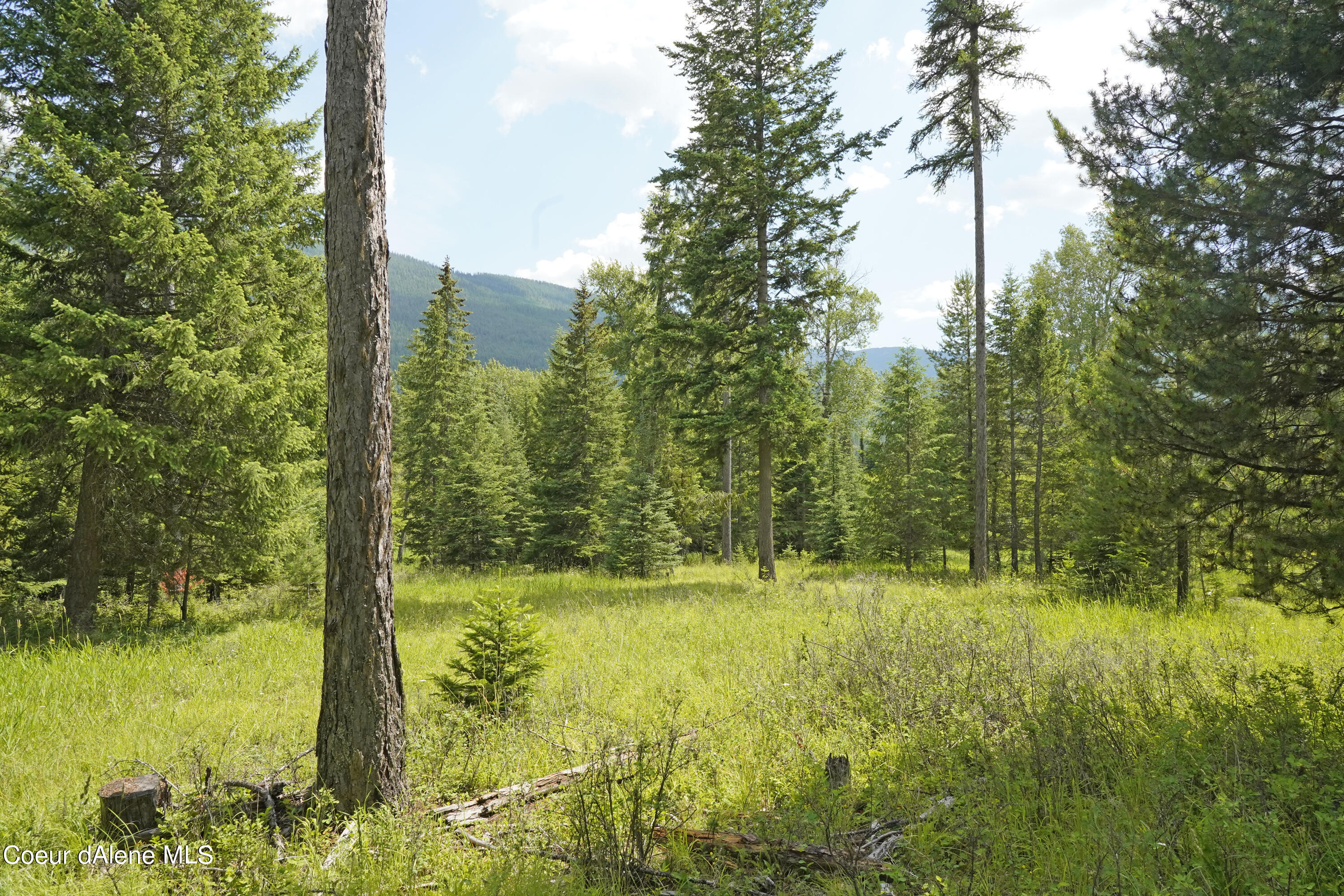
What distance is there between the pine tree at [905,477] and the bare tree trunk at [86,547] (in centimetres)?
2063

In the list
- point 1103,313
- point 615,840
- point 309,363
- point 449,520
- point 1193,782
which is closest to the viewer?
point 615,840

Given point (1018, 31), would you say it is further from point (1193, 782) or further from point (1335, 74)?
point (1193, 782)

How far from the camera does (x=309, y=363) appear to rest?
37.6ft

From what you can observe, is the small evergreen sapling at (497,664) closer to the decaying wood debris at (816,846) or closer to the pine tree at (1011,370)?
the decaying wood debris at (816,846)

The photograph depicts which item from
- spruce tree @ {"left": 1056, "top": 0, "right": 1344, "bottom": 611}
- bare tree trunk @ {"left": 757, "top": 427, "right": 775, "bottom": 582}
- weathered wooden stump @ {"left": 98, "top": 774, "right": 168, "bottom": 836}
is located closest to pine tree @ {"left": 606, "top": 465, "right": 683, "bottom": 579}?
bare tree trunk @ {"left": 757, "top": 427, "right": 775, "bottom": 582}

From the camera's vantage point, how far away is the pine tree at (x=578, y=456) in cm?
2162

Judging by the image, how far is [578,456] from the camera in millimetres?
21781

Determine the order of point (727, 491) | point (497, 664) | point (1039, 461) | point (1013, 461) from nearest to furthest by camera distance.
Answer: point (497, 664) < point (727, 491) < point (1039, 461) < point (1013, 461)

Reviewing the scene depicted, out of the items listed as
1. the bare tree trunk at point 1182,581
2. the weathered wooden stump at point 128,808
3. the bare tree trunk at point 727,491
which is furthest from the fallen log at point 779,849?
the bare tree trunk at point 727,491

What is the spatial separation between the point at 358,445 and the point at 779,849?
3.70 metres

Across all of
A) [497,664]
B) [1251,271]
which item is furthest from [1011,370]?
[497,664]

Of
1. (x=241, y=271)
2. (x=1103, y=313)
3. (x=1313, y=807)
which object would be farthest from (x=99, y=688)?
(x=1103, y=313)

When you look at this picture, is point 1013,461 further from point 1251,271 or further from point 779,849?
point 779,849

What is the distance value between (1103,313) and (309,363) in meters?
32.6
